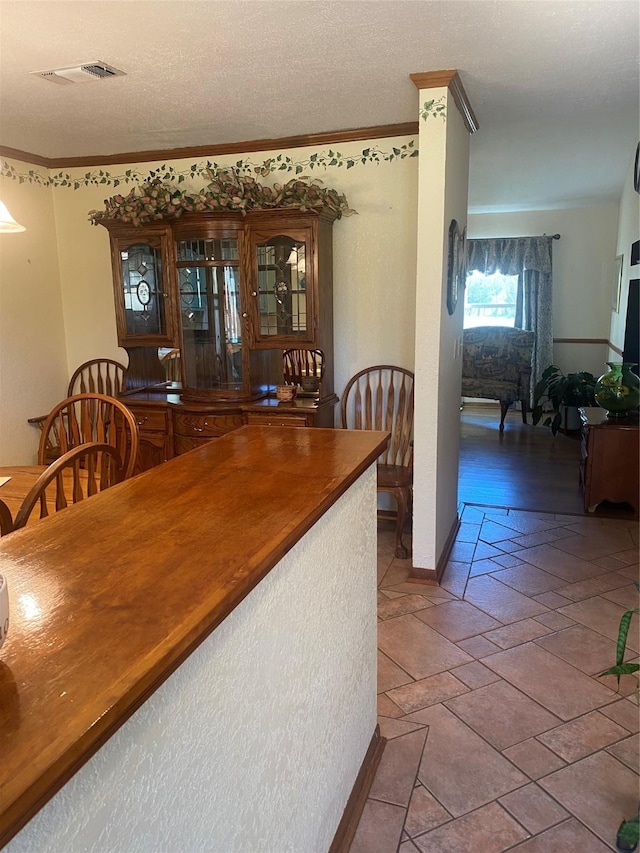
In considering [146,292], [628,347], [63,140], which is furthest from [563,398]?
[63,140]

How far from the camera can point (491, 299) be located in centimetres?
765

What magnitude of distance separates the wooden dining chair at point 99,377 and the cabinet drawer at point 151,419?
1.37ft

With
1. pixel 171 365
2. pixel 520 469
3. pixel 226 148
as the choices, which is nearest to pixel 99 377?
pixel 171 365

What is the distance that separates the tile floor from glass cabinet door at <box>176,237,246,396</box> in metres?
1.42

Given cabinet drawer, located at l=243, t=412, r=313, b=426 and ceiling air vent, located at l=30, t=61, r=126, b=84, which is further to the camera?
cabinet drawer, located at l=243, t=412, r=313, b=426

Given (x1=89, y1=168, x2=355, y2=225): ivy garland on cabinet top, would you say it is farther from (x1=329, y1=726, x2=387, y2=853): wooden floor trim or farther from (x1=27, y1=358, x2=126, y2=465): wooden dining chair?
(x1=329, y1=726, x2=387, y2=853): wooden floor trim

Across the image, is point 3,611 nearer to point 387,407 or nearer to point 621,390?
point 387,407

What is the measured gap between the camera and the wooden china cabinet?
3.41m

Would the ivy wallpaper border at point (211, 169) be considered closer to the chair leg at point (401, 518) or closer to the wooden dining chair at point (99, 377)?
the wooden dining chair at point (99, 377)

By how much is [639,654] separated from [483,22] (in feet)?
7.85

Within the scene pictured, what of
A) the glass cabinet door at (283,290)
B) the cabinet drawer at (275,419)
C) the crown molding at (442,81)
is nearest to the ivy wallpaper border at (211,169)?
the glass cabinet door at (283,290)

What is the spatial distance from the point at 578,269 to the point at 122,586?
730 centimetres

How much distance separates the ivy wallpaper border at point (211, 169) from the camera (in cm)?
345

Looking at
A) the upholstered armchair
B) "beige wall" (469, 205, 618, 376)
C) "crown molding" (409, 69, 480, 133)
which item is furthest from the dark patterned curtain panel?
"crown molding" (409, 69, 480, 133)
